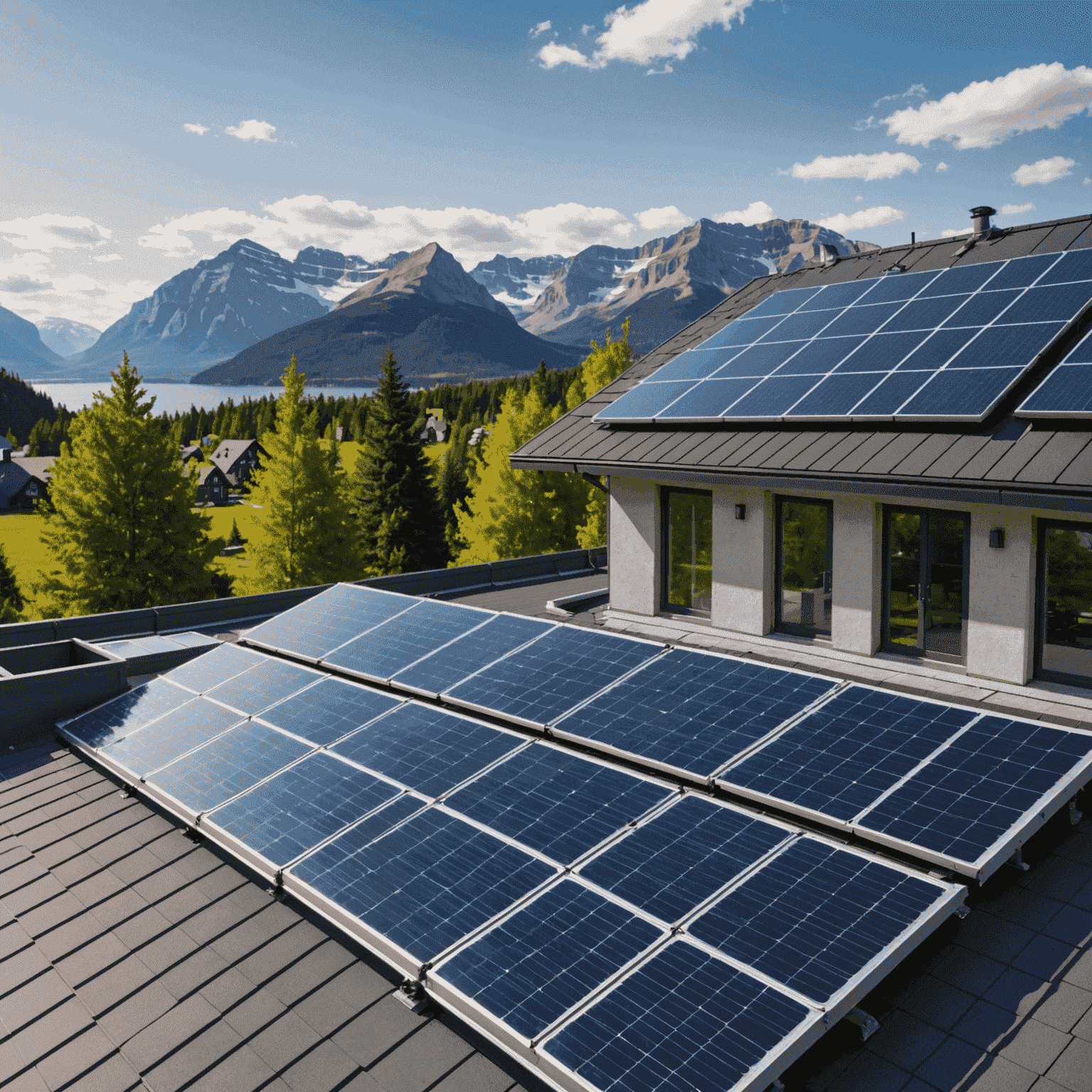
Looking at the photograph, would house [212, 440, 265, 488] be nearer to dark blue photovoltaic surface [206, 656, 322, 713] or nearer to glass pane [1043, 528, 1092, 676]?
dark blue photovoltaic surface [206, 656, 322, 713]

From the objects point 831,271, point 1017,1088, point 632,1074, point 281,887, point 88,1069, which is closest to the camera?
point 632,1074

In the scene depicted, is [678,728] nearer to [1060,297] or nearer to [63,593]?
[1060,297]

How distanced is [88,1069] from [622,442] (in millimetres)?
11181

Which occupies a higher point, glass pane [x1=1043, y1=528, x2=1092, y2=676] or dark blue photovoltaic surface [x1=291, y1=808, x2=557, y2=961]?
glass pane [x1=1043, y1=528, x2=1092, y2=676]

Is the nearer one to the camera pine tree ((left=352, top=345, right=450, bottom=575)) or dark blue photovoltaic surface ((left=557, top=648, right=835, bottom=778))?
dark blue photovoltaic surface ((left=557, top=648, right=835, bottom=778))

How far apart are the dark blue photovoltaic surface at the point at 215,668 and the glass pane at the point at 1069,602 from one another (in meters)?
9.69

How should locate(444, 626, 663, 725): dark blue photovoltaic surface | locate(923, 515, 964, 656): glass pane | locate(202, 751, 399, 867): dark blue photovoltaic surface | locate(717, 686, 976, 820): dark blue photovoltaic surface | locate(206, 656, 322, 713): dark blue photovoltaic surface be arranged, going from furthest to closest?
locate(923, 515, 964, 656): glass pane < locate(206, 656, 322, 713): dark blue photovoltaic surface < locate(444, 626, 663, 725): dark blue photovoltaic surface < locate(202, 751, 399, 867): dark blue photovoltaic surface < locate(717, 686, 976, 820): dark blue photovoltaic surface

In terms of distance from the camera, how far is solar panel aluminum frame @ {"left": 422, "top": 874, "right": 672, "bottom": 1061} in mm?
4113

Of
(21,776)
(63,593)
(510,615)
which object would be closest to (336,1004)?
(510,615)

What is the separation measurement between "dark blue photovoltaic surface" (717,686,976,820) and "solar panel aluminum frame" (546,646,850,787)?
7 cm

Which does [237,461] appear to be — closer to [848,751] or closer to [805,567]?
[805,567]

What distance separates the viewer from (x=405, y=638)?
992 cm

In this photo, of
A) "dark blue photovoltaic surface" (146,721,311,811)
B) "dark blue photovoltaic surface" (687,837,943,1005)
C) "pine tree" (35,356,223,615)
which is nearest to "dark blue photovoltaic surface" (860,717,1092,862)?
"dark blue photovoltaic surface" (687,837,943,1005)

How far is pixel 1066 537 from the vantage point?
9516 mm
